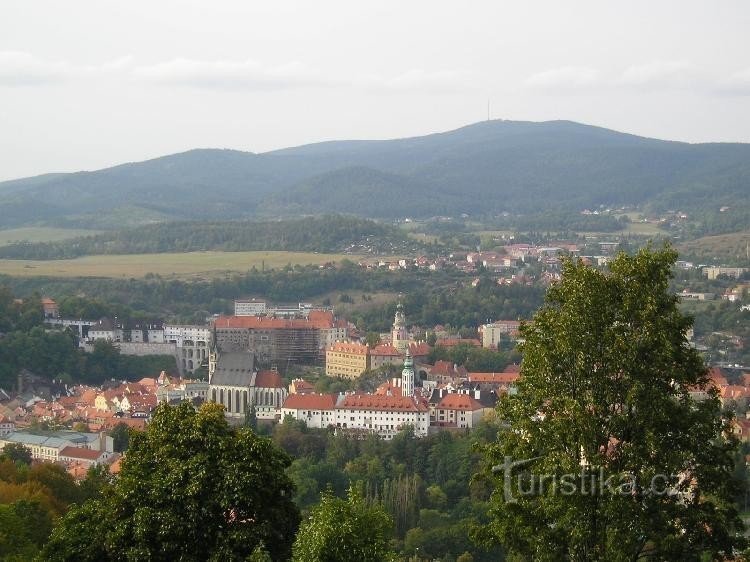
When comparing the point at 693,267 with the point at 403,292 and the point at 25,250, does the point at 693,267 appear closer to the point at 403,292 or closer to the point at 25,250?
the point at 403,292

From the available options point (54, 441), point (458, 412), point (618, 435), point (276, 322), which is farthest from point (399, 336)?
point (618, 435)

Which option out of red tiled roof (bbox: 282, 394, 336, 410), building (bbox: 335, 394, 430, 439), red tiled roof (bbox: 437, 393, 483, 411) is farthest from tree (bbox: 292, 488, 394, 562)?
red tiled roof (bbox: 437, 393, 483, 411)

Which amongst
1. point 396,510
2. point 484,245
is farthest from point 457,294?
point 396,510

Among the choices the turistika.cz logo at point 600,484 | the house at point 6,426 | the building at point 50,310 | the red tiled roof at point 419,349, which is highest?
the turistika.cz logo at point 600,484

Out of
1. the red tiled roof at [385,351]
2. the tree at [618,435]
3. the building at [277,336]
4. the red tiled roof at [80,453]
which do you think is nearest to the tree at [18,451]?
the red tiled roof at [80,453]

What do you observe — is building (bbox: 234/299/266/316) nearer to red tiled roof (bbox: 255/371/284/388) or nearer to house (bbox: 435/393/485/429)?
red tiled roof (bbox: 255/371/284/388)

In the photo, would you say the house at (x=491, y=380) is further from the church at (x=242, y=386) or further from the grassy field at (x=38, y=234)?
the grassy field at (x=38, y=234)
